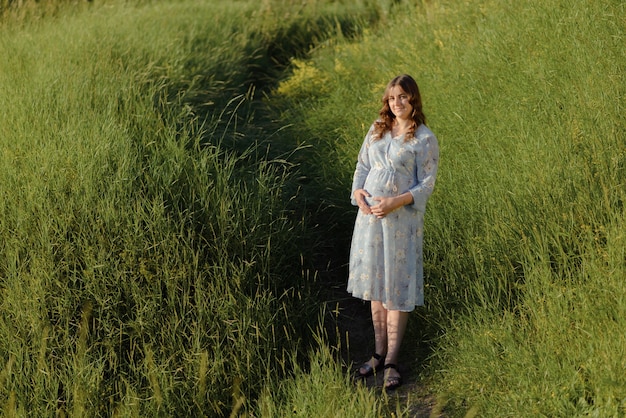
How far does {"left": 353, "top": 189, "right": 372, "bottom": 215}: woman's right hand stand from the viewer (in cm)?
469

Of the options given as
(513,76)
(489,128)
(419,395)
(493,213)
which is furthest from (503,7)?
(419,395)

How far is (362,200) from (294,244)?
1.05 m

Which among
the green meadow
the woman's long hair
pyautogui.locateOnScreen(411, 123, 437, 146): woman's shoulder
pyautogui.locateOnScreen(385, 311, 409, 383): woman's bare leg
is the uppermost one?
the woman's long hair

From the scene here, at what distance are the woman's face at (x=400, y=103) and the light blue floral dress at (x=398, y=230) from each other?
0.12 metres

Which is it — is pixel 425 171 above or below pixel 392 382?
above

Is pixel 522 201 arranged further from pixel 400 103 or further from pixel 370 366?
pixel 370 366

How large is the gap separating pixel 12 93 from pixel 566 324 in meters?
4.42

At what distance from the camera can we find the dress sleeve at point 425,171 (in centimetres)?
462

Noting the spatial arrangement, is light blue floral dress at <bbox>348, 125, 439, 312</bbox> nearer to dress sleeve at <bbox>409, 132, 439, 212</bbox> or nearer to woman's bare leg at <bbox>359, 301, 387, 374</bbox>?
dress sleeve at <bbox>409, 132, 439, 212</bbox>

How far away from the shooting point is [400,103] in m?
4.70

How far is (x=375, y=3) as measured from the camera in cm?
1154

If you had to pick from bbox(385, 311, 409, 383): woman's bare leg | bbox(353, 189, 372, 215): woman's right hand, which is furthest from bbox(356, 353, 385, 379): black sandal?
bbox(353, 189, 372, 215): woman's right hand

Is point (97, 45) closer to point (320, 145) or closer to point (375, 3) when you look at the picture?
point (320, 145)

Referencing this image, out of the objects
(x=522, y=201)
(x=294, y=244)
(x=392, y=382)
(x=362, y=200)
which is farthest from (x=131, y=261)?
(x=522, y=201)
